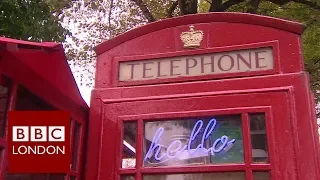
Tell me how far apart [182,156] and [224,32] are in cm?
82

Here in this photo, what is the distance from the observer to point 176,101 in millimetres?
2713

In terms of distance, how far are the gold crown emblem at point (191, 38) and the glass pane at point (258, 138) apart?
59cm

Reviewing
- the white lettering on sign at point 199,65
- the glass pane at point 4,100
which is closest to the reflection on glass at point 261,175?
the white lettering on sign at point 199,65

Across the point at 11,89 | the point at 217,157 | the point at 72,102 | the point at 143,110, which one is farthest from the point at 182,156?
the point at 11,89

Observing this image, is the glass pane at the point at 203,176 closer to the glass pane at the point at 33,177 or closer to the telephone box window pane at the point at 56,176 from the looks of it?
the telephone box window pane at the point at 56,176

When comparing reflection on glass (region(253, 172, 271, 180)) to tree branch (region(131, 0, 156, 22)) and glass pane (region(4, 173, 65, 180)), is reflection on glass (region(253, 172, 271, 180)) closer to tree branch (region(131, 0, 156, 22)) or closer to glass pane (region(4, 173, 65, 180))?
glass pane (region(4, 173, 65, 180))

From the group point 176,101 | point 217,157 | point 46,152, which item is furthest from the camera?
point 176,101

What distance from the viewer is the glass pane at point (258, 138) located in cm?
249

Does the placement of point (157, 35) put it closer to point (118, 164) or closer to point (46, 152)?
point (118, 164)

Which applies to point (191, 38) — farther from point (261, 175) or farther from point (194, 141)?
point (261, 175)

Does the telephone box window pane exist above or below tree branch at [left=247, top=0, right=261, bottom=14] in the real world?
below

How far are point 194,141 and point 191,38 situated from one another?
2.20 feet

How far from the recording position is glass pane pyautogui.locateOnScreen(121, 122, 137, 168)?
2689 millimetres

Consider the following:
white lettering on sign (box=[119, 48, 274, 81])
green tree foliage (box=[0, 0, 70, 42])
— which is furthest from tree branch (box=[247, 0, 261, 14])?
white lettering on sign (box=[119, 48, 274, 81])
